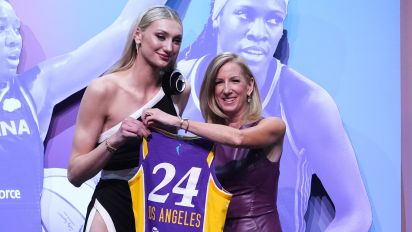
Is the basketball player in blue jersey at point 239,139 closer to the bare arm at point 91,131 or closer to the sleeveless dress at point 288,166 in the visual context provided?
the bare arm at point 91,131

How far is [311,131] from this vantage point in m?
2.89

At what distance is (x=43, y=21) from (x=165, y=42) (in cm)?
107

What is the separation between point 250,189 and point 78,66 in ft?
4.20

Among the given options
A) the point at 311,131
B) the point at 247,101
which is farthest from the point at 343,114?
the point at 247,101

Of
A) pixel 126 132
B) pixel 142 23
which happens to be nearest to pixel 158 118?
pixel 126 132

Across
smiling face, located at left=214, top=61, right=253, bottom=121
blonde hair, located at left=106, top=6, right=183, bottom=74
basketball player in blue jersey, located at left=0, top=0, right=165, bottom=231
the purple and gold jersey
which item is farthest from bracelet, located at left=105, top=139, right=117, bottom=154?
basketball player in blue jersey, located at left=0, top=0, right=165, bottom=231

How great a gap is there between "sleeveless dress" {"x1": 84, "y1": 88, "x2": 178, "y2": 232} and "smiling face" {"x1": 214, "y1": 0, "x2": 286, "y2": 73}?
1052 millimetres

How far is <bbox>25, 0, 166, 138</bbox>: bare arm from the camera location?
275 cm

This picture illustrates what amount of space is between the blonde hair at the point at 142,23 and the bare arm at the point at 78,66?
81 centimetres

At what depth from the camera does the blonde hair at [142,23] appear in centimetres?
196

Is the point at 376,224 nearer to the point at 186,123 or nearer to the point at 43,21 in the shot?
the point at 186,123

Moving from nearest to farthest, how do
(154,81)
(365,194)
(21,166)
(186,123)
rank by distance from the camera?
(186,123) < (154,81) < (21,166) < (365,194)

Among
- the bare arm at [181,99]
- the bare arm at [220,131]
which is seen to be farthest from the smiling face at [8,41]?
the bare arm at [220,131]

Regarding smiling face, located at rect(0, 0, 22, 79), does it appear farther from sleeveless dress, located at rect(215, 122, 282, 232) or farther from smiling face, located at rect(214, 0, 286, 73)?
sleeveless dress, located at rect(215, 122, 282, 232)
